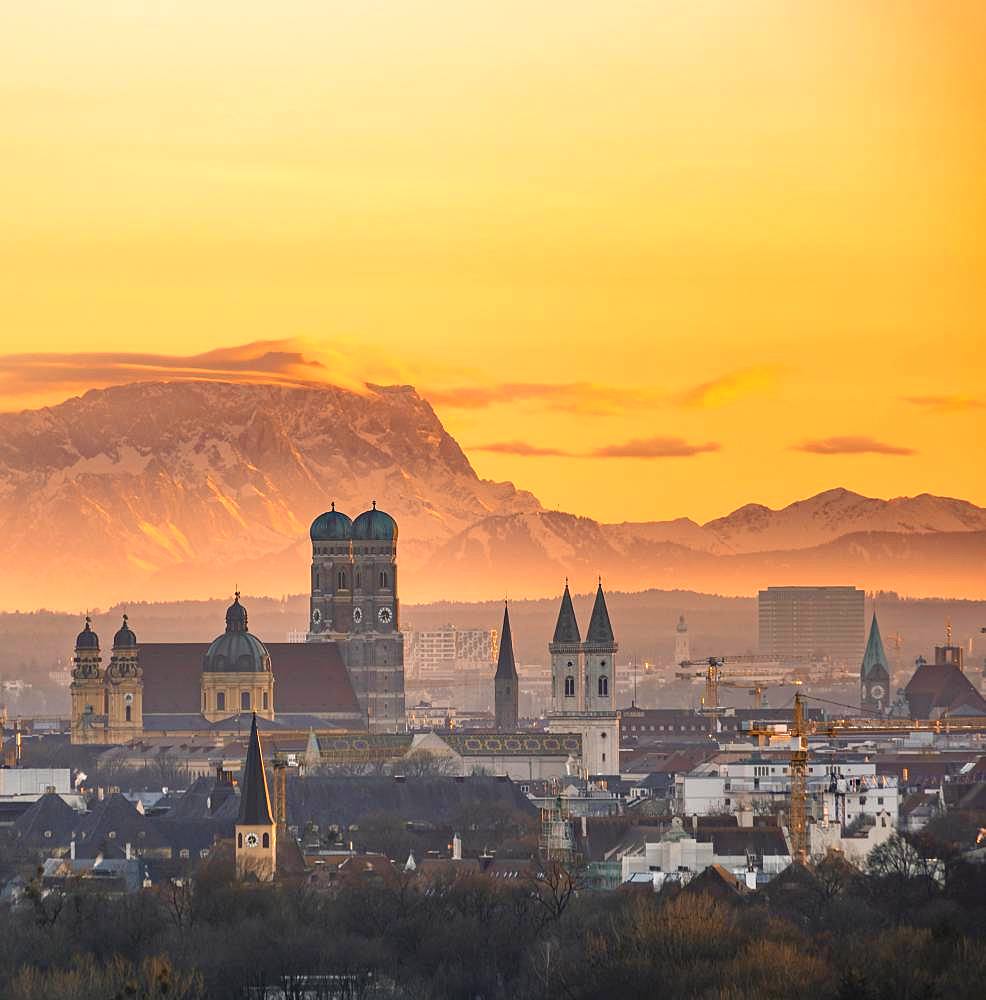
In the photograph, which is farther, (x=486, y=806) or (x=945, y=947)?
(x=486, y=806)

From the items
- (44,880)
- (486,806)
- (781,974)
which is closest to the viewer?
(781,974)

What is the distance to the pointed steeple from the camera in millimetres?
130125

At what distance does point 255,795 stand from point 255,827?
169 centimetres

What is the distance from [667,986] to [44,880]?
1684 inches

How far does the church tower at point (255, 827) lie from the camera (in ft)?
417

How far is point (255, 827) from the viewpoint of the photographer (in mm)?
129625

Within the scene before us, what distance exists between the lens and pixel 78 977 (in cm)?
8781

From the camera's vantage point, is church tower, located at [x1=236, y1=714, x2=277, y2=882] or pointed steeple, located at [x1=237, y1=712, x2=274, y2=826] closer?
church tower, located at [x1=236, y1=714, x2=277, y2=882]

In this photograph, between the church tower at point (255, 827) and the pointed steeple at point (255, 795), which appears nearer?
the church tower at point (255, 827)

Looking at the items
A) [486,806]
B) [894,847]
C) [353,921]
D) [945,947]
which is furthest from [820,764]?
[945,947]

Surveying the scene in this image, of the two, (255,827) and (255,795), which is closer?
(255,827)

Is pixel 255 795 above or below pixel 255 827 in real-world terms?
above

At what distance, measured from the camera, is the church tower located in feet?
417

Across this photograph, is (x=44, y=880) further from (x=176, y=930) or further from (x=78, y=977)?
(x=78, y=977)
